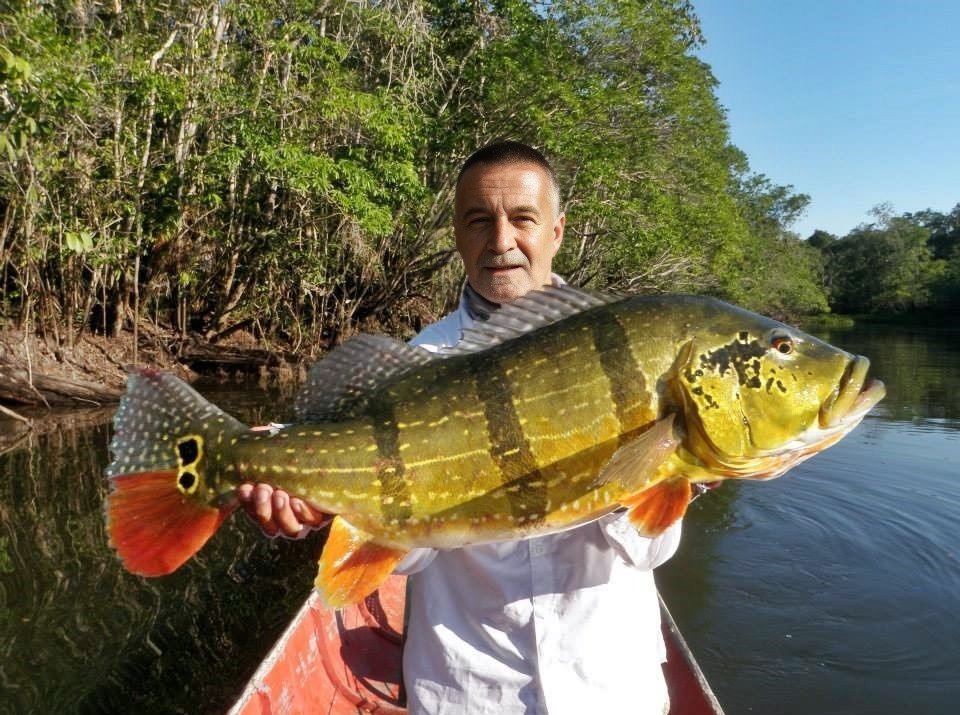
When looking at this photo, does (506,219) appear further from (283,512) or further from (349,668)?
(349,668)

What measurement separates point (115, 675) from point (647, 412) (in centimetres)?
466

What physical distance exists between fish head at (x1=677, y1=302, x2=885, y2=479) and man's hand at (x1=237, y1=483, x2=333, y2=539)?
1155 millimetres

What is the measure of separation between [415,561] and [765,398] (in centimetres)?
122

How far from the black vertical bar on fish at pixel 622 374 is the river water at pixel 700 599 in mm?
4058

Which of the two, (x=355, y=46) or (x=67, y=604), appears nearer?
(x=67, y=604)

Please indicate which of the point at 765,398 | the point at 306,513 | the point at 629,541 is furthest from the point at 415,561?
the point at 765,398

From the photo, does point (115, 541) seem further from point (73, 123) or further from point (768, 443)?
point (73, 123)

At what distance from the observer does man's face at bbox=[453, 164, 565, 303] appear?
2.64 meters

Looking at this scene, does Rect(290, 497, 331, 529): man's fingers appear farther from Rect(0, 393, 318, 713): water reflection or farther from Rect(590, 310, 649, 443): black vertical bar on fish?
Rect(0, 393, 318, 713): water reflection

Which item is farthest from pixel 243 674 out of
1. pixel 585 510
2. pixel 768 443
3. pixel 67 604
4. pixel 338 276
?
pixel 338 276

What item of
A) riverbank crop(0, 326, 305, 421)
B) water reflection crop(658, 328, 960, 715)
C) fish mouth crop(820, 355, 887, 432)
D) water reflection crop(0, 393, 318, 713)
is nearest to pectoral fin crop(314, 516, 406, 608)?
fish mouth crop(820, 355, 887, 432)

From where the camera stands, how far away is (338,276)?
1977cm

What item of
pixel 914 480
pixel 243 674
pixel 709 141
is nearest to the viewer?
pixel 243 674

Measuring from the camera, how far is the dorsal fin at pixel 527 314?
7.09ft
